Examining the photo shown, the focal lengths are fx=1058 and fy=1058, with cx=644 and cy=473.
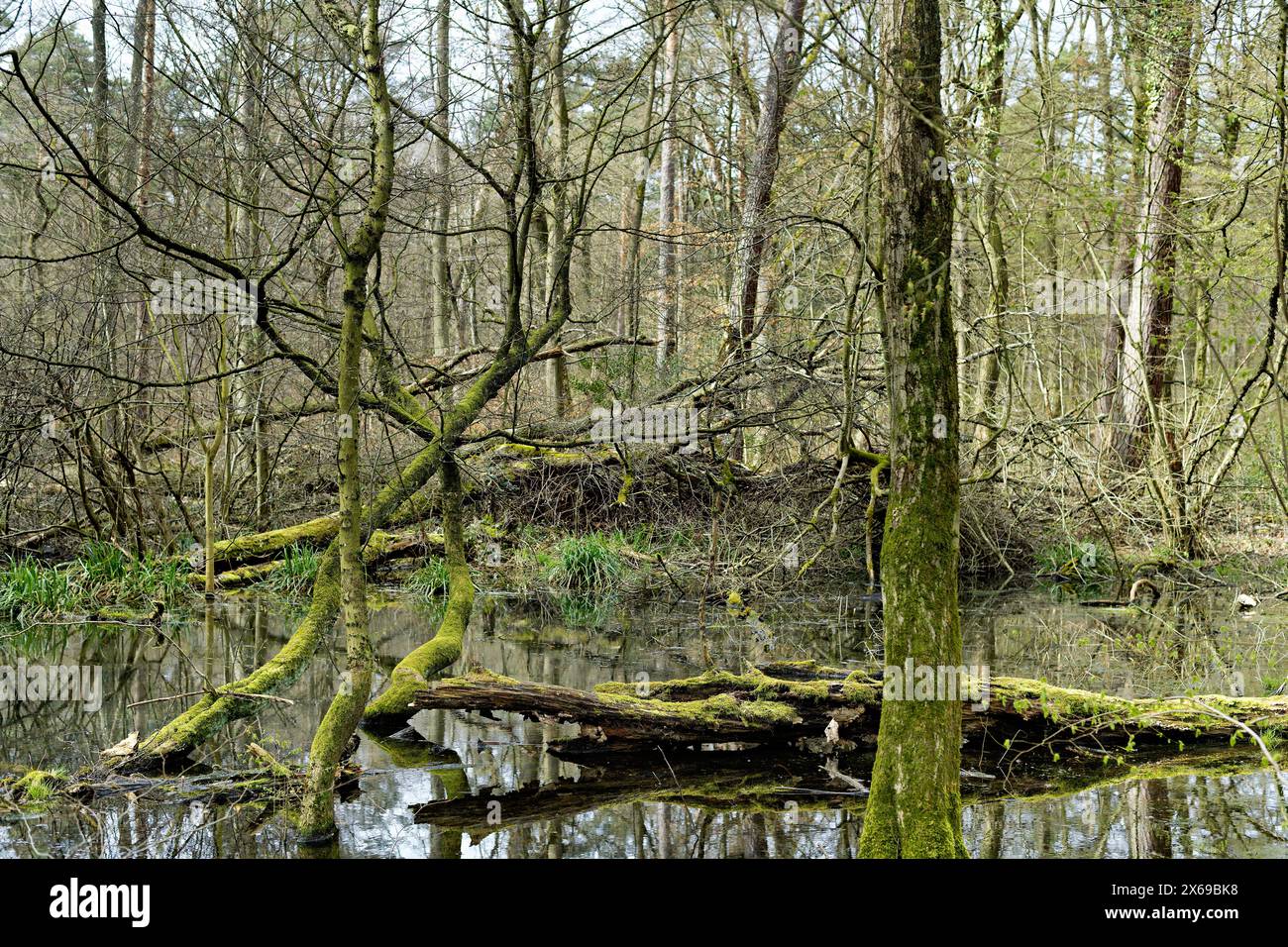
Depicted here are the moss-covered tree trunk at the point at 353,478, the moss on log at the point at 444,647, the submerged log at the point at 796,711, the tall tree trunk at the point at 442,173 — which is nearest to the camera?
the moss-covered tree trunk at the point at 353,478

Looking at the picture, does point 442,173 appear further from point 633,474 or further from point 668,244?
point 633,474

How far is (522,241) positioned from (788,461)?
6.77 m

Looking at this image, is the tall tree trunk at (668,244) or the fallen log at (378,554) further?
the tall tree trunk at (668,244)

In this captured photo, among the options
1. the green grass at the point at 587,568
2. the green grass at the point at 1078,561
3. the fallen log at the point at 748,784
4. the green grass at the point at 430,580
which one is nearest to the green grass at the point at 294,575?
the green grass at the point at 430,580

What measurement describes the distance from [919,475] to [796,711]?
287 cm

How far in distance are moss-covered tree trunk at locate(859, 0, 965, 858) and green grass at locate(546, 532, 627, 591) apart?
29.3ft

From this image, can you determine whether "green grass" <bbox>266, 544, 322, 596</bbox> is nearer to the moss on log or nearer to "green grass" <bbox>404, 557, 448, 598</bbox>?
"green grass" <bbox>404, 557, 448, 598</bbox>

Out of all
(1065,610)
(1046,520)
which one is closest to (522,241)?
(1065,610)

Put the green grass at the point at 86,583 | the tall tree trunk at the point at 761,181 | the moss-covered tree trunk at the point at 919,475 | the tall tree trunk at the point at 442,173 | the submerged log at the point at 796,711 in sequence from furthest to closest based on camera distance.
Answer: the tall tree trunk at the point at 761,181 < the green grass at the point at 86,583 < the tall tree trunk at the point at 442,173 < the submerged log at the point at 796,711 < the moss-covered tree trunk at the point at 919,475

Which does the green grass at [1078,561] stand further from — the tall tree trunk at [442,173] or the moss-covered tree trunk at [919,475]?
the moss-covered tree trunk at [919,475]

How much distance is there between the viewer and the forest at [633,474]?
5.14 m

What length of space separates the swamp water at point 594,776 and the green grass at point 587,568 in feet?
8.16

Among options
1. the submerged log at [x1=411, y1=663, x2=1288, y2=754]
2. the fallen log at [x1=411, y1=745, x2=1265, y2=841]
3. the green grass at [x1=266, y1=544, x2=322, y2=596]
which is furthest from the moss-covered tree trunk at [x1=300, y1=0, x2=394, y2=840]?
the green grass at [x1=266, y1=544, x2=322, y2=596]

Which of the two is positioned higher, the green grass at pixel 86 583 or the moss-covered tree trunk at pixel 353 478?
the moss-covered tree trunk at pixel 353 478
